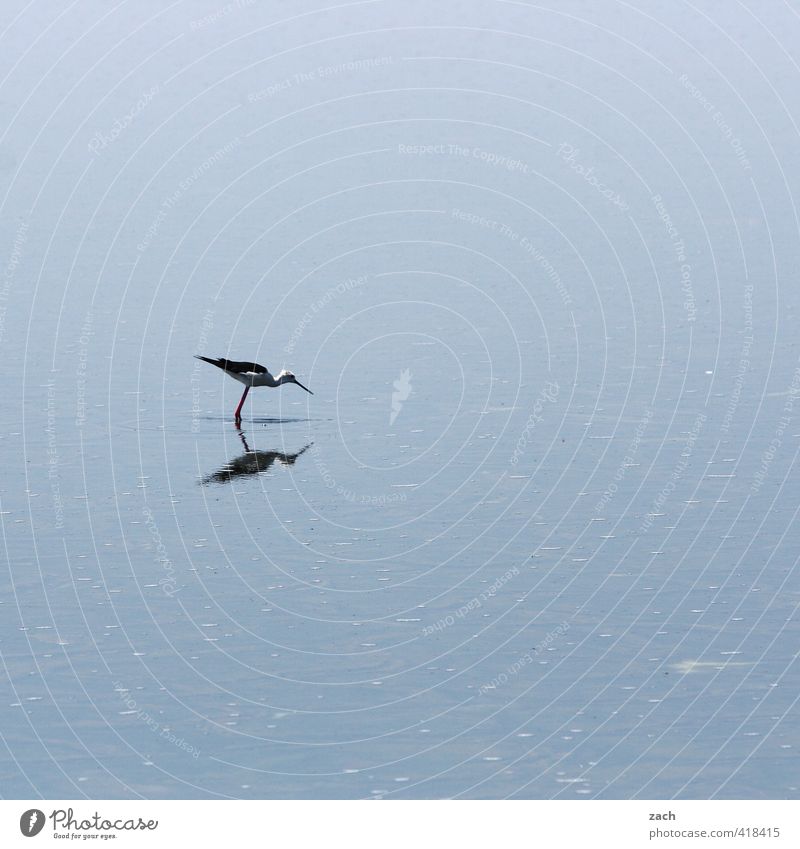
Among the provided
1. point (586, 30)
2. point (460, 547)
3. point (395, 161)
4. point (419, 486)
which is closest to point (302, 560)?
point (460, 547)

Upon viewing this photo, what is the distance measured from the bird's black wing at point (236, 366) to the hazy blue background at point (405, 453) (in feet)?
3.82

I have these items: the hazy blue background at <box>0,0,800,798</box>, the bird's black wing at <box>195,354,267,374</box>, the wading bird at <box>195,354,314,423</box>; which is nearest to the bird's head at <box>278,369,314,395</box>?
the wading bird at <box>195,354,314,423</box>

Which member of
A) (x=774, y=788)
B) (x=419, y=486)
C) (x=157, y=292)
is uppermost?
(x=157, y=292)

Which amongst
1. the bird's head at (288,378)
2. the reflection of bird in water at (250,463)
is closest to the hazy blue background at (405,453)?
the reflection of bird in water at (250,463)

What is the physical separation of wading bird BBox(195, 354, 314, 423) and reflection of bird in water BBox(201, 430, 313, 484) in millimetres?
4959

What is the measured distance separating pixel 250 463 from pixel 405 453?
342 cm

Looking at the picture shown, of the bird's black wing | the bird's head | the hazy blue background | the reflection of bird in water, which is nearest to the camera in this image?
the hazy blue background

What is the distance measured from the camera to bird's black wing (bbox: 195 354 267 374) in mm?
44250

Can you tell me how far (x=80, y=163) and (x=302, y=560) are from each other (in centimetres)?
6424

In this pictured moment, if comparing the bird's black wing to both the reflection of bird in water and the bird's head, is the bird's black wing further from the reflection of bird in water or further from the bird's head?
the reflection of bird in water

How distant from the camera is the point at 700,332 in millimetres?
50969

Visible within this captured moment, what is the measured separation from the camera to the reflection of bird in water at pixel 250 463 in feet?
120

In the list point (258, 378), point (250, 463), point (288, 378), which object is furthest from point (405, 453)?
point (288, 378)

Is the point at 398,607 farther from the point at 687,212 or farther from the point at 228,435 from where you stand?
the point at 687,212
